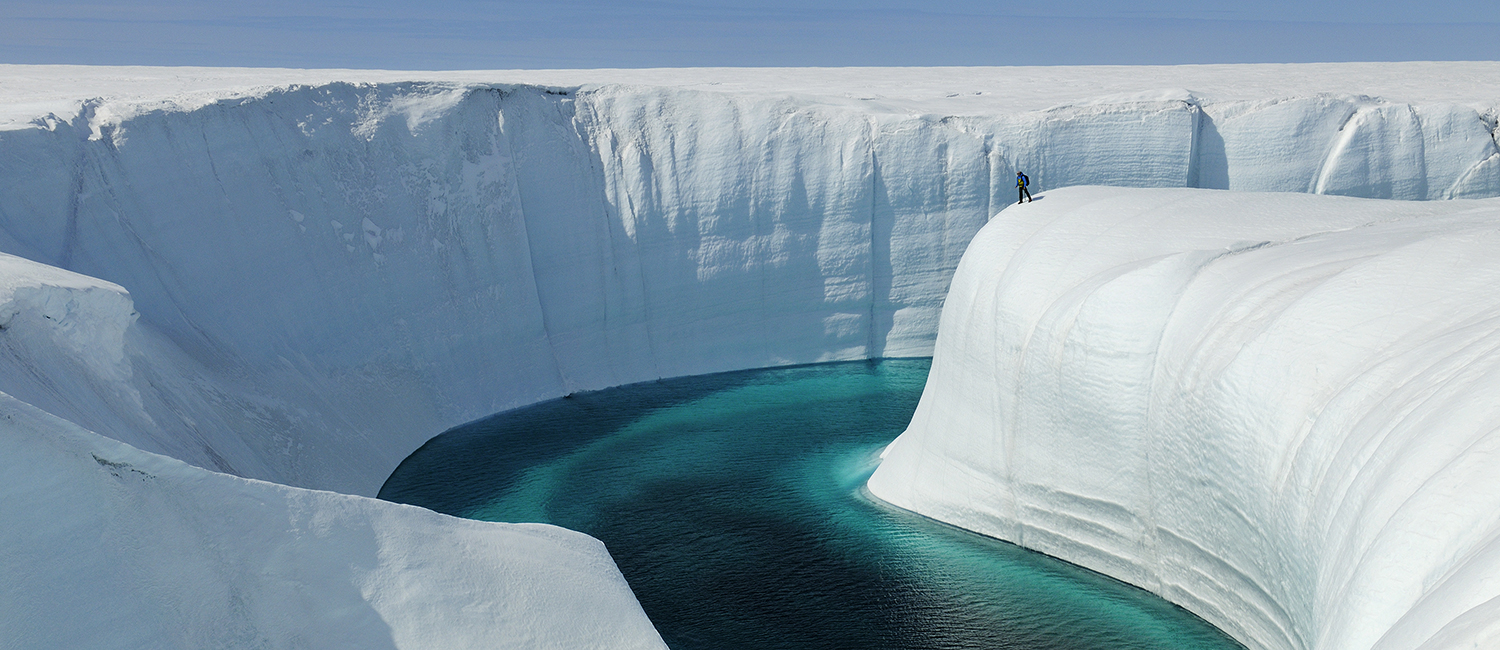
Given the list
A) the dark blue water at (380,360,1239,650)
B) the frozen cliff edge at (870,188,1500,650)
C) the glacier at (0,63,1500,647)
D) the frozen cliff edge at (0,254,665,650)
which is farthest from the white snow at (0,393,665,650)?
the glacier at (0,63,1500,647)

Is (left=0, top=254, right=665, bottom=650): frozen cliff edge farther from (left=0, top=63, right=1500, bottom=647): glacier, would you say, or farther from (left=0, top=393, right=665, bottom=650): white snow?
(left=0, top=63, right=1500, bottom=647): glacier

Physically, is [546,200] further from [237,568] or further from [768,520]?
[237,568]

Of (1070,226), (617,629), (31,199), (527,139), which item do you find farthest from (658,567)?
(527,139)

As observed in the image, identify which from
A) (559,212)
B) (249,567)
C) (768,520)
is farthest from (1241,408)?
(559,212)

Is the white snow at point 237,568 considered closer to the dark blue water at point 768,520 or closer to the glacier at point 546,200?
the dark blue water at point 768,520

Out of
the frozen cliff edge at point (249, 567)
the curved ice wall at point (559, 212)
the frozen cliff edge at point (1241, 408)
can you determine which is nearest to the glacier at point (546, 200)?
the curved ice wall at point (559, 212)
